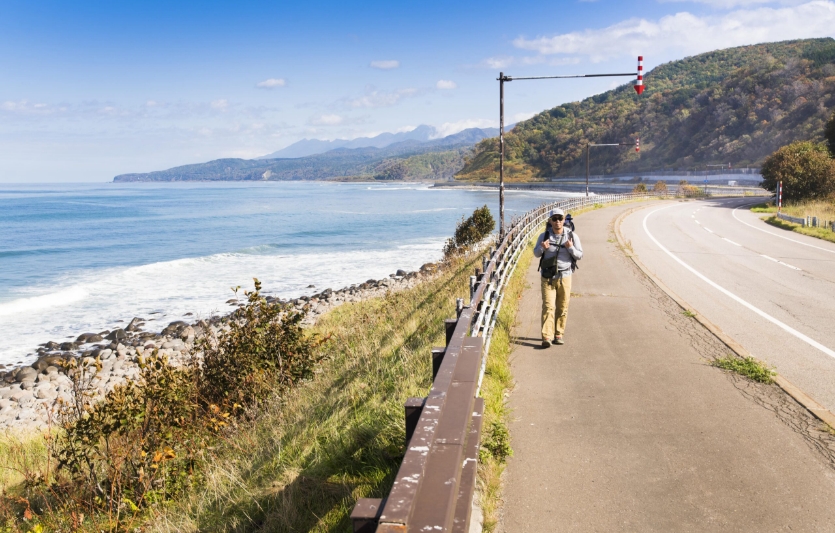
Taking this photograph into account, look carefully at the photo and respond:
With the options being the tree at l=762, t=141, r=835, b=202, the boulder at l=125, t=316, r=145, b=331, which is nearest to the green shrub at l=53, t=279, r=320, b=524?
the boulder at l=125, t=316, r=145, b=331

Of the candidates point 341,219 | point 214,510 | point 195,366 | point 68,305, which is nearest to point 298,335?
point 195,366

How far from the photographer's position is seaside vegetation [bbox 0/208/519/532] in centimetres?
449

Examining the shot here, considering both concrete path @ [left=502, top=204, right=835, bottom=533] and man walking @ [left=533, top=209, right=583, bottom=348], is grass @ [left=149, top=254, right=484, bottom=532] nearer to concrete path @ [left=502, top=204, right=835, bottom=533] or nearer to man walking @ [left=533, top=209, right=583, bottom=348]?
concrete path @ [left=502, top=204, right=835, bottom=533]

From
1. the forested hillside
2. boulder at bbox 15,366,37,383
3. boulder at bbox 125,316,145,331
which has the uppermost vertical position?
the forested hillside

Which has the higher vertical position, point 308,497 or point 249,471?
point 308,497

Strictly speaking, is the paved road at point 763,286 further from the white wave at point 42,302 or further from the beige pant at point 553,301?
the white wave at point 42,302

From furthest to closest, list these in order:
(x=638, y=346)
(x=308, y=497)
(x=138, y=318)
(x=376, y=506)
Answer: (x=138, y=318) → (x=638, y=346) → (x=308, y=497) → (x=376, y=506)

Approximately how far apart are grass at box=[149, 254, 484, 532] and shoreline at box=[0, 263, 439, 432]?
13.3 feet

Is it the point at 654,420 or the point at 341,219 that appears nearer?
the point at 654,420

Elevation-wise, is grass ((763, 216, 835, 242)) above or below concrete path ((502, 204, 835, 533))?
above

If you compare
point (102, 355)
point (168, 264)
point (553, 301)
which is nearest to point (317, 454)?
point (553, 301)

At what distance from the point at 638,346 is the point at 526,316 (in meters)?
2.34

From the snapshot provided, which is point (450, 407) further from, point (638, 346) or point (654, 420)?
point (638, 346)

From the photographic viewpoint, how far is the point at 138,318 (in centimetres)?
2250
